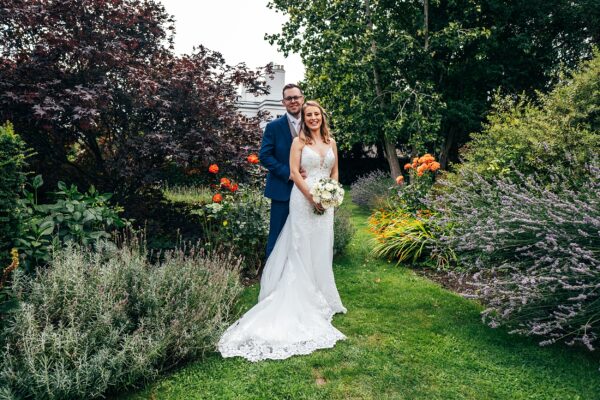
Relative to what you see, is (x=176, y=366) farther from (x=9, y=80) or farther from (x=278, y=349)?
(x=9, y=80)

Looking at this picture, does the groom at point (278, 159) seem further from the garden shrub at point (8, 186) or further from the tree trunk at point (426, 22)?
the tree trunk at point (426, 22)

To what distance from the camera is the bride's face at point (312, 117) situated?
423 cm

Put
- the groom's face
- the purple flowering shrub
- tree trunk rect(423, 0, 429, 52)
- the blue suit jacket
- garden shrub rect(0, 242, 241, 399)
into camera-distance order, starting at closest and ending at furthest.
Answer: garden shrub rect(0, 242, 241, 399), the purple flowering shrub, the groom's face, the blue suit jacket, tree trunk rect(423, 0, 429, 52)

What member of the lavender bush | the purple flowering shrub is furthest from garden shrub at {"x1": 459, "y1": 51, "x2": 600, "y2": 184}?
the lavender bush

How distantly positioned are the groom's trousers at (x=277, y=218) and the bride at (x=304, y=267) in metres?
0.18

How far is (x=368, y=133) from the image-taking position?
1319 cm

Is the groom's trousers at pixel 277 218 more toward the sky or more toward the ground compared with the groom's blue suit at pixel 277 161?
more toward the ground

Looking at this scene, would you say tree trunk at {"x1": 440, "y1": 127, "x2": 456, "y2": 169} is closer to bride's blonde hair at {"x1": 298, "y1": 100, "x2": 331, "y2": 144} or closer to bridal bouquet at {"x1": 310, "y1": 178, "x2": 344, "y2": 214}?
bride's blonde hair at {"x1": 298, "y1": 100, "x2": 331, "y2": 144}

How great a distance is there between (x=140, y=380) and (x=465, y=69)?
572 inches

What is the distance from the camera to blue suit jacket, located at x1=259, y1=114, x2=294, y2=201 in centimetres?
467

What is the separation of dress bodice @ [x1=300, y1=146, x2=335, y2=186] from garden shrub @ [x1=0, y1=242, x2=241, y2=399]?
1.50m

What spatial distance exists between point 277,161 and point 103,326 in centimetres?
258

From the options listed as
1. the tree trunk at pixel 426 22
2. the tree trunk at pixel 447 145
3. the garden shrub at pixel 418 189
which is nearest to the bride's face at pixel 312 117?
the garden shrub at pixel 418 189

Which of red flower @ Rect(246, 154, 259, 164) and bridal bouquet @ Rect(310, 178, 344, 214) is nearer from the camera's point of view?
bridal bouquet @ Rect(310, 178, 344, 214)
